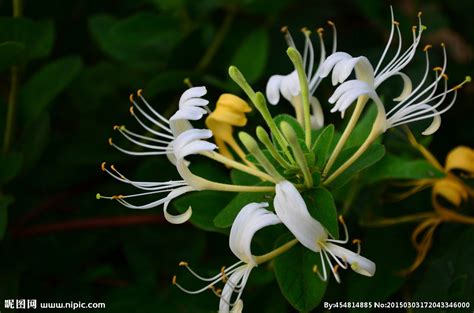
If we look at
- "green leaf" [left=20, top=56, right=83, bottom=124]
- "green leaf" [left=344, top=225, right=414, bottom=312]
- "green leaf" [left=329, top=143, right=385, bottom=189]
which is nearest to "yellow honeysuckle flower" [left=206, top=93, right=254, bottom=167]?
"green leaf" [left=329, top=143, right=385, bottom=189]

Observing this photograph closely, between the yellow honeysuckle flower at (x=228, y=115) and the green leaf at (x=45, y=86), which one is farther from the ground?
the green leaf at (x=45, y=86)

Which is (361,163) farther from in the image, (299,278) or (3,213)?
(3,213)

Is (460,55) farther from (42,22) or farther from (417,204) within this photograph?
(42,22)

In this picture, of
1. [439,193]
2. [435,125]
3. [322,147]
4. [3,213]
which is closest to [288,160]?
[322,147]

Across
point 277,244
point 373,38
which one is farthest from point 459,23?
point 277,244

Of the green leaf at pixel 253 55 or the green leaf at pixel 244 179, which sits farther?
the green leaf at pixel 253 55

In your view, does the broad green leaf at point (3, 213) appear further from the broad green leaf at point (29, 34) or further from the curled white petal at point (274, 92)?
the curled white petal at point (274, 92)

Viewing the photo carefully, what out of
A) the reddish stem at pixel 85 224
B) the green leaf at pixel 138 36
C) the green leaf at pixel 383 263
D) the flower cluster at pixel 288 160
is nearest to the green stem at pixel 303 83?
the flower cluster at pixel 288 160
